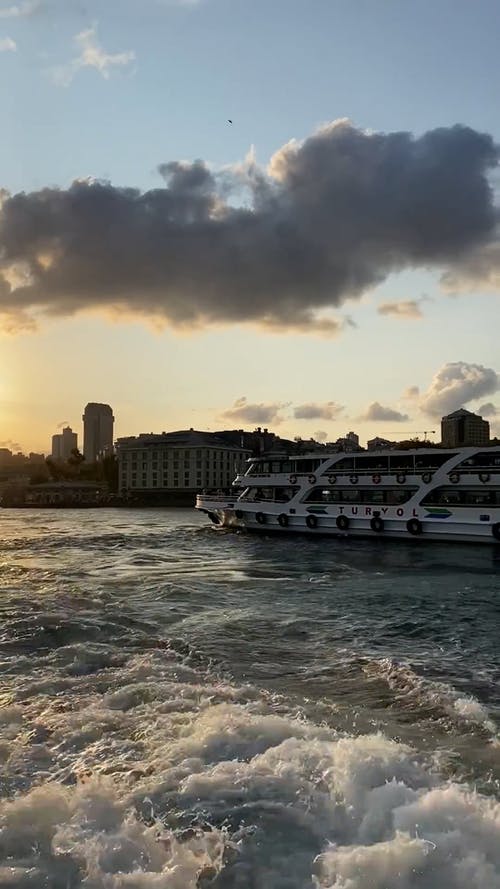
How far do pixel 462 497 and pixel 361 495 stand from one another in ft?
24.4

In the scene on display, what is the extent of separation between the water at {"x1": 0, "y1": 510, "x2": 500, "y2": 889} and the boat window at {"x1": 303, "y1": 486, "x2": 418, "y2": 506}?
23.0m

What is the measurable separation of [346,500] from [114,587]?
24.3 meters

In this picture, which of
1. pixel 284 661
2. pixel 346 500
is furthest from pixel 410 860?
pixel 346 500

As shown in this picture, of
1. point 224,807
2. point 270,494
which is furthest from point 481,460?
point 224,807

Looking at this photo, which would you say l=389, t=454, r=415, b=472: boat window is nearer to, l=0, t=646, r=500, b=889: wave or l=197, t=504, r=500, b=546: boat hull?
l=197, t=504, r=500, b=546: boat hull

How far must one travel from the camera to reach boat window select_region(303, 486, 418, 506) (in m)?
43.1

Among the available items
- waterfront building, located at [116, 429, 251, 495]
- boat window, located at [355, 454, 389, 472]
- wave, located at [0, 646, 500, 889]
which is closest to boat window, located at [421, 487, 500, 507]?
boat window, located at [355, 454, 389, 472]

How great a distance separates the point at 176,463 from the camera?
559 feet

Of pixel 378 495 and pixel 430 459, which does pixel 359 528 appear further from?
pixel 430 459

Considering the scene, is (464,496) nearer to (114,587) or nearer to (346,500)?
(346,500)

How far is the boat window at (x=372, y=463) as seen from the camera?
44406mm

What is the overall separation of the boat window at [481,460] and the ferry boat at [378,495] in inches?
2.4

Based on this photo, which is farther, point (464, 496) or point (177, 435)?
point (177, 435)

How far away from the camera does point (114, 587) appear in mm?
24969
